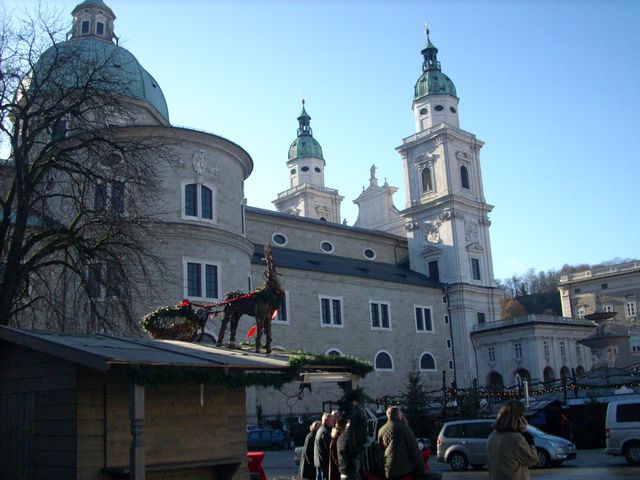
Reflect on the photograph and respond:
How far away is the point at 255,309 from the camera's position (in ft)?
48.7

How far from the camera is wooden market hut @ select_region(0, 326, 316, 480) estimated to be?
975cm

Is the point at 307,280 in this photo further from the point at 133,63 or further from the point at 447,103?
the point at 447,103

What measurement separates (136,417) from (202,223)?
25.2 m

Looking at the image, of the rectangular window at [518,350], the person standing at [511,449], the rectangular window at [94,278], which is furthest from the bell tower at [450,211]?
the person standing at [511,449]

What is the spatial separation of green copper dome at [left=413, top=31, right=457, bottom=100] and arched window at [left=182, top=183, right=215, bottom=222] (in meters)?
31.3

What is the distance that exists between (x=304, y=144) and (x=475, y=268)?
28256mm

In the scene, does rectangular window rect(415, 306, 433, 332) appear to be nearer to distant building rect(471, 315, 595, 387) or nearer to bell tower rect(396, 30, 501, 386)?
bell tower rect(396, 30, 501, 386)

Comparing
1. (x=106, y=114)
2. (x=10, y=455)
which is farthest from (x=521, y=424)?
(x=106, y=114)

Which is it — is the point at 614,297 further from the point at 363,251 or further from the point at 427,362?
the point at 363,251

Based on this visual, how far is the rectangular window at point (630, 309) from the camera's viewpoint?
2830 inches

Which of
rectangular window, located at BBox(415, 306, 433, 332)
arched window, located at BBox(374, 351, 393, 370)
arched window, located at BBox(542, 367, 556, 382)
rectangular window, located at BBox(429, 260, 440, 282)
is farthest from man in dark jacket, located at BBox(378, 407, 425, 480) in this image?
rectangular window, located at BBox(429, 260, 440, 282)

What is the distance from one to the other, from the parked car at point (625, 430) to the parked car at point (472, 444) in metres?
1.50

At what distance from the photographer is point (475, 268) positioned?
57.5 metres

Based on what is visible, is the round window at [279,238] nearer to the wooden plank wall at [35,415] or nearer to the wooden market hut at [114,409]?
the wooden market hut at [114,409]
